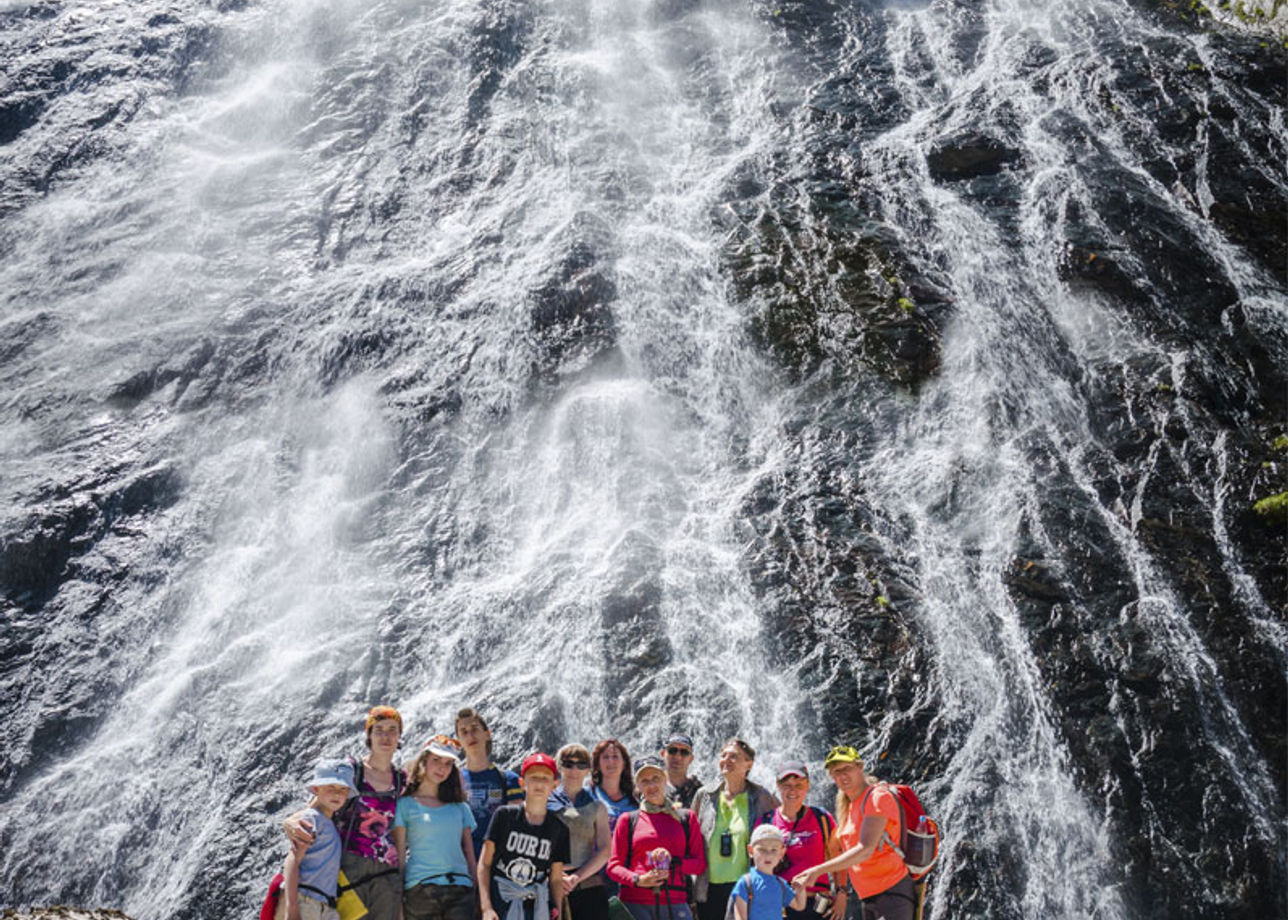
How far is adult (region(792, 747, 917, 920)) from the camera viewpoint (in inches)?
266

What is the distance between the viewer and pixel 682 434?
16234 millimetres

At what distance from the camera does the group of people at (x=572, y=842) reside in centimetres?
657

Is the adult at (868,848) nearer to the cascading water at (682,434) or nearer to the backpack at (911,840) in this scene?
the backpack at (911,840)

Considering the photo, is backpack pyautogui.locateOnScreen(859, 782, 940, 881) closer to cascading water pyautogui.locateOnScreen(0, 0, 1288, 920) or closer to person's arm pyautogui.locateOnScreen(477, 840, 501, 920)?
person's arm pyautogui.locateOnScreen(477, 840, 501, 920)

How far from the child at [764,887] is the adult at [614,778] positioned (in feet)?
3.35

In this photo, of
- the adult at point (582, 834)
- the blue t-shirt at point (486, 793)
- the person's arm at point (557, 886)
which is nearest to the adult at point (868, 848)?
the adult at point (582, 834)

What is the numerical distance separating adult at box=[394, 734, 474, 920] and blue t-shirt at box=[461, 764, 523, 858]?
1.08 feet

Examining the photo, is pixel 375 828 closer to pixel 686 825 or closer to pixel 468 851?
pixel 468 851

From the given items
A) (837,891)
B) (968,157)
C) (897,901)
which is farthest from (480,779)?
(968,157)

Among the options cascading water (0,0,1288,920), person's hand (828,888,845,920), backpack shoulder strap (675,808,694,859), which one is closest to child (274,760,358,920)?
backpack shoulder strap (675,808,694,859)

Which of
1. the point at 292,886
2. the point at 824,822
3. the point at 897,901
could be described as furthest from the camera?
the point at 824,822

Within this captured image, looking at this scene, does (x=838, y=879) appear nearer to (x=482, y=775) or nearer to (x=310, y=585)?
(x=482, y=775)

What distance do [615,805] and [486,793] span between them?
0.88 m

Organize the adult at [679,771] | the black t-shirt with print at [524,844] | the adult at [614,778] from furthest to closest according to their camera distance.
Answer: the adult at [679,771] → the adult at [614,778] → the black t-shirt with print at [524,844]
